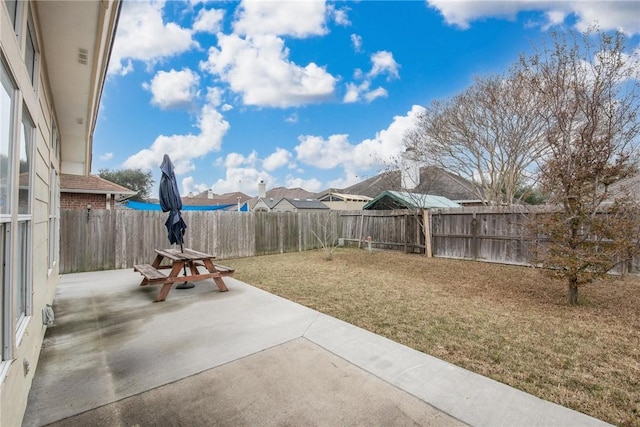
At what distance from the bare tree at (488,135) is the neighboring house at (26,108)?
12180 millimetres

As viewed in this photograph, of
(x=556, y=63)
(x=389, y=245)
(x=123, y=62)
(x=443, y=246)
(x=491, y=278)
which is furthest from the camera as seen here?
Answer: (x=389, y=245)

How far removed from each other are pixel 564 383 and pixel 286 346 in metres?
2.51

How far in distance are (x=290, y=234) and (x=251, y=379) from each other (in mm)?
9753

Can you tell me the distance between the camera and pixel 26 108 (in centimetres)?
230

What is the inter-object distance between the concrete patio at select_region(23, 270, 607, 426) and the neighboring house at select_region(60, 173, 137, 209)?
9778mm

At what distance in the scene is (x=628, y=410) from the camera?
226 centimetres

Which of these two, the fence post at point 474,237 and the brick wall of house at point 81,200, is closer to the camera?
the fence post at point 474,237

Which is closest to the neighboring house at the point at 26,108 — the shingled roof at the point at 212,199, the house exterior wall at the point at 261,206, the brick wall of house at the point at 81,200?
the brick wall of house at the point at 81,200

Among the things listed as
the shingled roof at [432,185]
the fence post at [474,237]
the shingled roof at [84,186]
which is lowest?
the fence post at [474,237]

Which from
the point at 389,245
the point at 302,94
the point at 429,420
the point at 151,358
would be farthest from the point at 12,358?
the point at 302,94

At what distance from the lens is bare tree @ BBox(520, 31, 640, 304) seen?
4.70 metres

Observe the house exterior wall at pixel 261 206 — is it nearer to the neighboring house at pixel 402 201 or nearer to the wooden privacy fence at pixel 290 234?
the neighboring house at pixel 402 201

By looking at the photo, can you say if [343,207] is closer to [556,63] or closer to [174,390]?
[556,63]

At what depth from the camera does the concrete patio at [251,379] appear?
7.09ft
